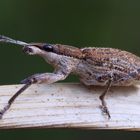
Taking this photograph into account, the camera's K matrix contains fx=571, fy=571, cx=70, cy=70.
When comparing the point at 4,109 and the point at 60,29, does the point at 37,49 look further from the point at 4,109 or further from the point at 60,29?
the point at 60,29

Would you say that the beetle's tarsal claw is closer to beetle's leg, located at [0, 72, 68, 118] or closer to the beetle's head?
beetle's leg, located at [0, 72, 68, 118]

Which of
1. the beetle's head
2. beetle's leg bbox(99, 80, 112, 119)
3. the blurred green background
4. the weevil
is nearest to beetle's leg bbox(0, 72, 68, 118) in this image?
the weevil

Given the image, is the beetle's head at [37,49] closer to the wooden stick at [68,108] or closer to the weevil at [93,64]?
the weevil at [93,64]

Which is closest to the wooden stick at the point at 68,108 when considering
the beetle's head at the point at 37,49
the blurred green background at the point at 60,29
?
the beetle's head at the point at 37,49

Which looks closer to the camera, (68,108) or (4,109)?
(4,109)

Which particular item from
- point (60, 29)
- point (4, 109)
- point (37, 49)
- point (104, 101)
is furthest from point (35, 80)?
point (60, 29)
